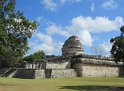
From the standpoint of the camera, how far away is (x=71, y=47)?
89.8 meters

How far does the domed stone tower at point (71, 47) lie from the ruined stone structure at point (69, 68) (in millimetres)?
12309

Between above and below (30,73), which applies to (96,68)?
above

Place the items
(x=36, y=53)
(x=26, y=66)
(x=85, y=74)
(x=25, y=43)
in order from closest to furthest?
(x=25, y=43), (x=26, y=66), (x=85, y=74), (x=36, y=53)

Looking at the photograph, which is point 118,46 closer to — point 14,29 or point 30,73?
point 14,29

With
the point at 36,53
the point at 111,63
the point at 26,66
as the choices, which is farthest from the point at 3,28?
the point at 36,53

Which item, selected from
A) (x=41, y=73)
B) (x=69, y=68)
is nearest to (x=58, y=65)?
(x=69, y=68)

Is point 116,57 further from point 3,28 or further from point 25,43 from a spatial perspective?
point 3,28

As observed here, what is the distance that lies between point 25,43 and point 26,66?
30.2 m

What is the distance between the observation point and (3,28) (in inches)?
1367

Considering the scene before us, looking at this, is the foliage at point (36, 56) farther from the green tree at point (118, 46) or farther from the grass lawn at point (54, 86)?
the green tree at point (118, 46)

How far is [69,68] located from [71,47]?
19.2 meters

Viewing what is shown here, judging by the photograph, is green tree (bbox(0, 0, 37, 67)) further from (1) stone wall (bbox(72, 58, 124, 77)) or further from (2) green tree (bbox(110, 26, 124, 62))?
(1) stone wall (bbox(72, 58, 124, 77))

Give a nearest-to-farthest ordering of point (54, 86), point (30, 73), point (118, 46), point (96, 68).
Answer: point (54, 86), point (118, 46), point (30, 73), point (96, 68)

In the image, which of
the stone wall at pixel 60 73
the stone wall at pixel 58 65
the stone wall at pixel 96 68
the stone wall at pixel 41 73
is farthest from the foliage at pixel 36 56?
the stone wall at pixel 41 73
